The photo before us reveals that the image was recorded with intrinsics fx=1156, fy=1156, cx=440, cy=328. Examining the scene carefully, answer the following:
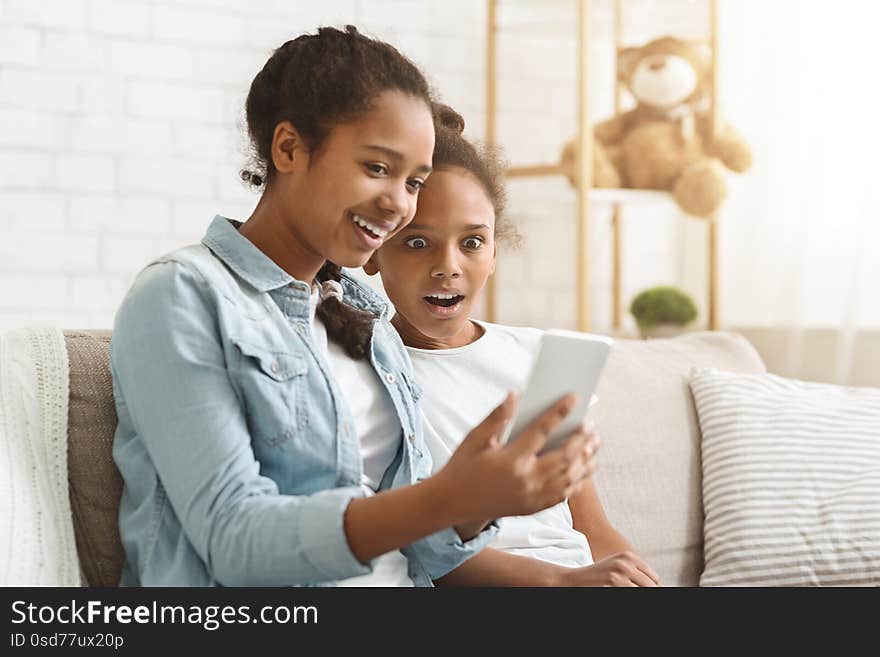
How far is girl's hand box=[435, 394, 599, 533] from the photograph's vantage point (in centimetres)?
90

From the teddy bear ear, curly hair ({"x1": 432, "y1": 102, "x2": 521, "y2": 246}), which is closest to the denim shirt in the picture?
curly hair ({"x1": 432, "y1": 102, "x2": 521, "y2": 246})

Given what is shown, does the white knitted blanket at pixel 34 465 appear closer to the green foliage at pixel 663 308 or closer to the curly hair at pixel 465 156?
the curly hair at pixel 465 156

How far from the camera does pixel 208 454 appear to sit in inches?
38.1

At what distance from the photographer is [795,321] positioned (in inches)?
123

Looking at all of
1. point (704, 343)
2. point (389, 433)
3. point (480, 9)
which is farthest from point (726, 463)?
point (480, 9)

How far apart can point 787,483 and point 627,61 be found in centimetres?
169

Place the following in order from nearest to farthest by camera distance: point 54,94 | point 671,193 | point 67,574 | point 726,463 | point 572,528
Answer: point 67,574 → point 572,528 → point 726,463 → point 54,94 → point 671,193

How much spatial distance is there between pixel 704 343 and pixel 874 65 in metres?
1.29

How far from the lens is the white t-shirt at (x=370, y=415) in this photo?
1.20 m

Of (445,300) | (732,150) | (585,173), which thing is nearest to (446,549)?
(445,300)

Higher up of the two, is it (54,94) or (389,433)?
(54,94)

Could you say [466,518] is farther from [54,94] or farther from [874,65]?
[874,65]

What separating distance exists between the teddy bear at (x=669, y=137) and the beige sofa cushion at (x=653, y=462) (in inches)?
46.9

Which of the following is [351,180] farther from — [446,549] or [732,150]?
[732,150]
